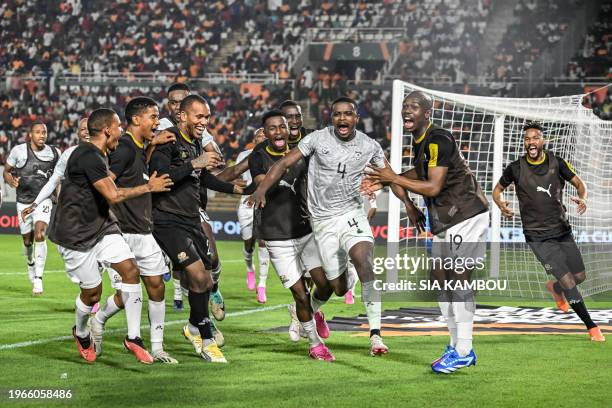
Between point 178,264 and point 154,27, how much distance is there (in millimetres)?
34295

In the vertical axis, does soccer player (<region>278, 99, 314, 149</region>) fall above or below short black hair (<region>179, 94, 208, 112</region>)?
below

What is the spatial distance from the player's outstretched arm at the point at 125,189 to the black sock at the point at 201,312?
45.4 inches

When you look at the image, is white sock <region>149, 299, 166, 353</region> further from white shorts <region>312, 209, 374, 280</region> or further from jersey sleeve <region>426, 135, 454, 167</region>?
jersey sleeve <region>426, 135, 454, 167</region>

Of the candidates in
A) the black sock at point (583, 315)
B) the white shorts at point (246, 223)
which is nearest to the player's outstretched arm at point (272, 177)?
the black sock at point (583, 315)

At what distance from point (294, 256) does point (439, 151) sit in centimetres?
187

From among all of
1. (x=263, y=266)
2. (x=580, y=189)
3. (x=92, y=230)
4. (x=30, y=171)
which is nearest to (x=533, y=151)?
(x=580, y=189)

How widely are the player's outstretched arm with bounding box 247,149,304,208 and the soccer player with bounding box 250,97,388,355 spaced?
1 centimetres

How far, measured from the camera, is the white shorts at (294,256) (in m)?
8.99

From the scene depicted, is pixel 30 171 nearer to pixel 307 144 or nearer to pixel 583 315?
pixel 307 144

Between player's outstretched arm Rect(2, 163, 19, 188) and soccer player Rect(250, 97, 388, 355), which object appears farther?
player's outstretched arm Rect(2, 163, 19, 188)

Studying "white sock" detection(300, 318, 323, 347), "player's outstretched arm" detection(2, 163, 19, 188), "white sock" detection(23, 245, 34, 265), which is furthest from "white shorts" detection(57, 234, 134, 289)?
"player's outstretched arm" detection(2, 163, 19, 188)

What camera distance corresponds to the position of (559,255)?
432 inches

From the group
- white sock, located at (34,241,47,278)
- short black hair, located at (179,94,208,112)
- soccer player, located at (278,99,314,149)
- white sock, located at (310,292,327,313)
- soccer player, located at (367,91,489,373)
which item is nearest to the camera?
soccer player, located at (367,91,489,373)

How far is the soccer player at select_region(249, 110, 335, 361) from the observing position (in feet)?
29.2
